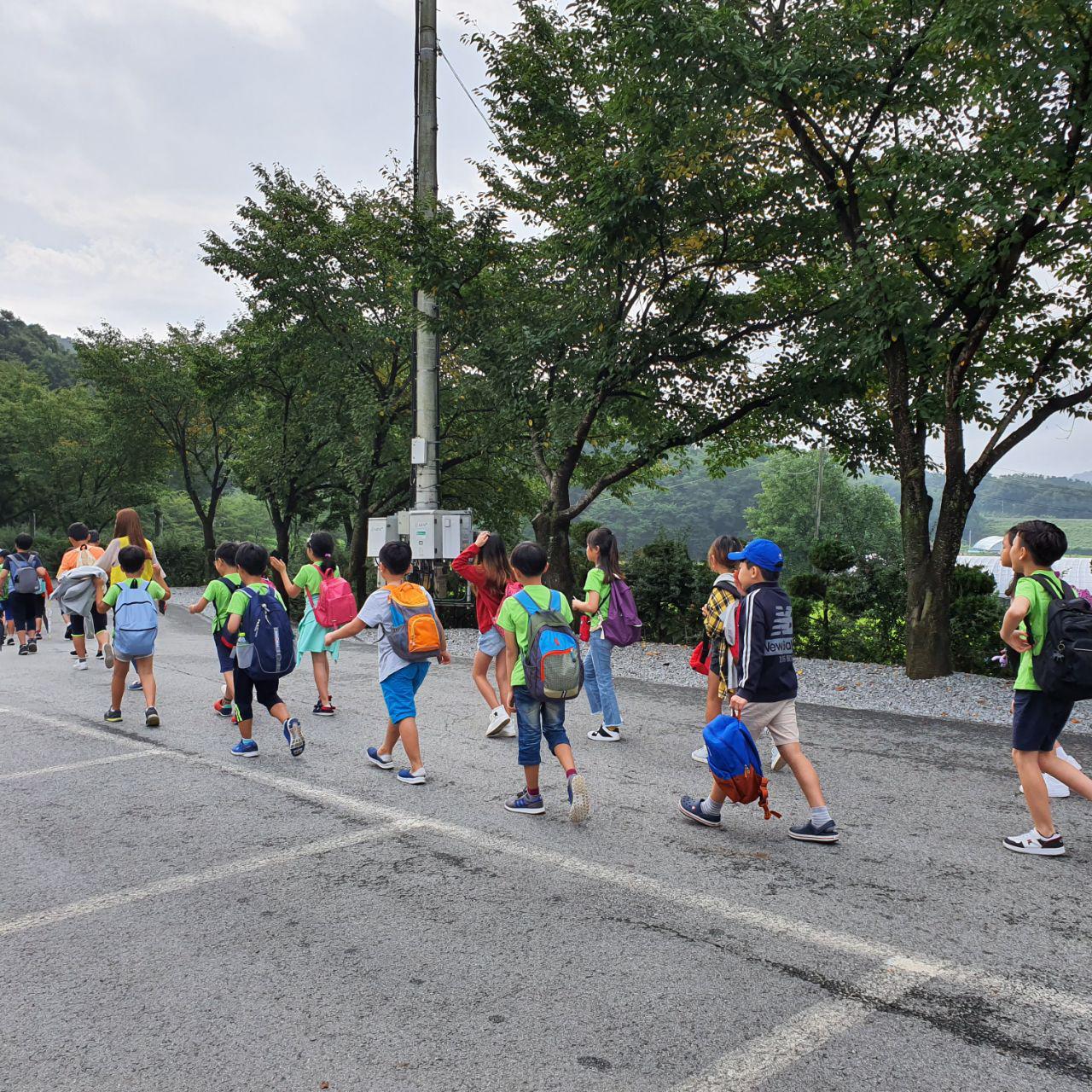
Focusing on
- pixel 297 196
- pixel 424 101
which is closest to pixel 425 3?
pixel 424 101

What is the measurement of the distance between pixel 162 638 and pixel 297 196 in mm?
11112

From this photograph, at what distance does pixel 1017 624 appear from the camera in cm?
457

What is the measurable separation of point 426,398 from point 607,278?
333cm

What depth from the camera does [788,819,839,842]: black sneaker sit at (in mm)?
4754

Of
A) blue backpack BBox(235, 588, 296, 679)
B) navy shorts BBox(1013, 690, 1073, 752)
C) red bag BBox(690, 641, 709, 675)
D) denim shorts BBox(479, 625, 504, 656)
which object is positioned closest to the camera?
navy shorts BBox(1013, 690, 1073, 752)

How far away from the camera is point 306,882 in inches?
166

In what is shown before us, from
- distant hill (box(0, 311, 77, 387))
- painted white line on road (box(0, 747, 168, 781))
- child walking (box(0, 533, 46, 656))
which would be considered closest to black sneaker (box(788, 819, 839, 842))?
painted white line on road (box(0, 747, 168, 781))

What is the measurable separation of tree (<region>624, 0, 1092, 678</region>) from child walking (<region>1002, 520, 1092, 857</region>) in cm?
509

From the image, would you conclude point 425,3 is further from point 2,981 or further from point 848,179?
point 2,981

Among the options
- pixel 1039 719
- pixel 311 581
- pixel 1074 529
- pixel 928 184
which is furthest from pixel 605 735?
pixel 1074 529

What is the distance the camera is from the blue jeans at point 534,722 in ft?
17.0

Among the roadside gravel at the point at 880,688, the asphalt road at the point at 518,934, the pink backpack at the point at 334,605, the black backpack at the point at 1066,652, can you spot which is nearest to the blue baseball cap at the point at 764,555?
the black backpack at the point at 1066,652

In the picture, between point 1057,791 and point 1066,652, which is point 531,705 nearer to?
point 1066,652

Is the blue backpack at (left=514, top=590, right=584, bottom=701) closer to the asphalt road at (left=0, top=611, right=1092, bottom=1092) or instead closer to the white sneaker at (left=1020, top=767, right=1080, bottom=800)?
the asphalt road at (left=0, top=611, right=1092, bottom=1092)
